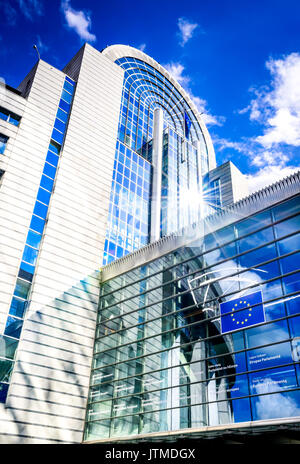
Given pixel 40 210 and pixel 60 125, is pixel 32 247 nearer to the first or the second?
pixel 40 210

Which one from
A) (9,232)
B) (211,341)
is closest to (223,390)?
(211,341)

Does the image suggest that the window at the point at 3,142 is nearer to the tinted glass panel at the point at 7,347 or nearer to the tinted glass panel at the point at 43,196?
the tinted glass panel at the point at 43,196

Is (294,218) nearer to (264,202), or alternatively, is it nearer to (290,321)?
(264,202)

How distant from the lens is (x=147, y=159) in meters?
42.5

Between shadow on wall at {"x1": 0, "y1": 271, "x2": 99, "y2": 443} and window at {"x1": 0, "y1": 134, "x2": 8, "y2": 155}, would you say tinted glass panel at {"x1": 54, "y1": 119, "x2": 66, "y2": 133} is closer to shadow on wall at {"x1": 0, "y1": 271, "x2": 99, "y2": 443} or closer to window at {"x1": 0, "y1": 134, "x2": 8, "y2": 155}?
window at {"x1": 0, "y1": 134, "x2": 8, "y2": 155}

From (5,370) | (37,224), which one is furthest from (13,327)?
(37,224)

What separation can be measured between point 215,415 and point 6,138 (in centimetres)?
2054

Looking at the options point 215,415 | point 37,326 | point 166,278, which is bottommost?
point 215,415

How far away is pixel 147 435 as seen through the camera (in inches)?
739

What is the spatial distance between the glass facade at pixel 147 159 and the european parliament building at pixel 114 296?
378mm

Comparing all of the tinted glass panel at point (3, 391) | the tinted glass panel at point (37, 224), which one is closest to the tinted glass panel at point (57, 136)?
the tinted glass panel at point (37, 224)

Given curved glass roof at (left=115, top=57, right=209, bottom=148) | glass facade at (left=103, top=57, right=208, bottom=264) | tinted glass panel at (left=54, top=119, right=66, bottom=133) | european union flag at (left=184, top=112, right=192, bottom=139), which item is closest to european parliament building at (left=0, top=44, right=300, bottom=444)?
tinted glass panel at (left=54, top=119, right=66, bottom=133)

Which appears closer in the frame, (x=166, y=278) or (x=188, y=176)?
(x=166, y=278)
